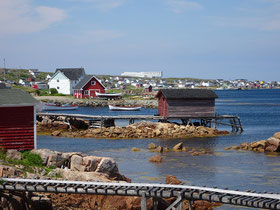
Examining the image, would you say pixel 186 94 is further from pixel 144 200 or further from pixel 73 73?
pixel 73 73

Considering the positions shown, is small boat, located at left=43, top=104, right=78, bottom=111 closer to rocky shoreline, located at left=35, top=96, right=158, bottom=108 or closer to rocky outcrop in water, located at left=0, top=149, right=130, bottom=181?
rocky shoreline, located at left=35, top=96, right=158, bottom=108

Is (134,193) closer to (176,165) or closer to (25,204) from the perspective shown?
(25,204)

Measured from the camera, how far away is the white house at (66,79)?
354 ft

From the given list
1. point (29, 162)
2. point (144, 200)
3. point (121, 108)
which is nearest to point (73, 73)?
point (121, 108)

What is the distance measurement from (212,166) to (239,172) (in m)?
2.32

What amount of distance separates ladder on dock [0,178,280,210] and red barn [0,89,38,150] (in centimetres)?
680

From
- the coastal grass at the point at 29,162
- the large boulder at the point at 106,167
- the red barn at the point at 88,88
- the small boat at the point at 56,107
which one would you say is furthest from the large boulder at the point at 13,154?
the red barn at the point at 88,88

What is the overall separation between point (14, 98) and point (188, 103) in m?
27.3

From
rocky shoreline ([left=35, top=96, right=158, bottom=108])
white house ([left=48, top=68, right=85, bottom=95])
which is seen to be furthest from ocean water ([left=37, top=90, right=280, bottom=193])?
white house ([left=48, top=68, right=85, bottom=95])

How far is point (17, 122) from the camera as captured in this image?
24.4 meters

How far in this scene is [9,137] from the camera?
948 inches

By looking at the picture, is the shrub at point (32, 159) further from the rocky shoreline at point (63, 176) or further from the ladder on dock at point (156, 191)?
the ladder on dock at point (156, 191)

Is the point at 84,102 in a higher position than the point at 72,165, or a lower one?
lower

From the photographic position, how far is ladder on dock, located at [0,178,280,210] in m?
15.3
